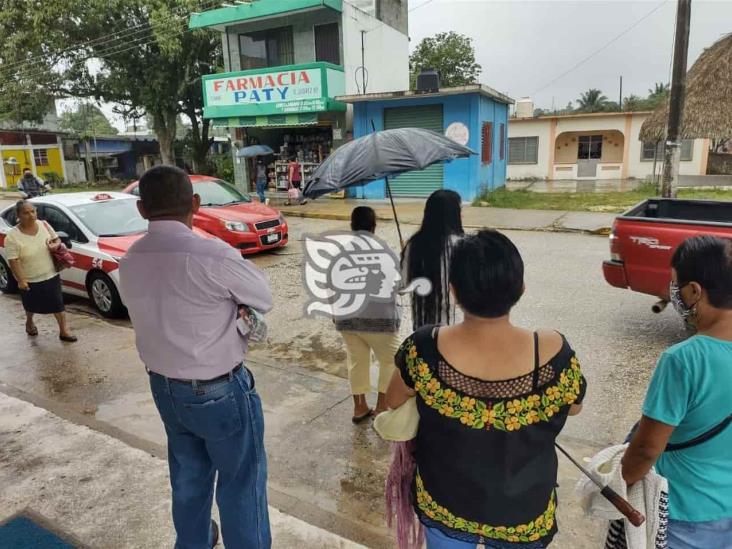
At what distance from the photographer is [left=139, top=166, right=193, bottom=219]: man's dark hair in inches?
85.0

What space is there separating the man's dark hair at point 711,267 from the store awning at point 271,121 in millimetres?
16257

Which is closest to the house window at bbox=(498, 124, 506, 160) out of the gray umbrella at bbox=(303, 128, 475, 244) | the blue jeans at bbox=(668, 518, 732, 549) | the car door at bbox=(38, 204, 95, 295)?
the car door at bbox=(38, 204, 95, 295)

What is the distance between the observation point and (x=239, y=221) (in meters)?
9.70

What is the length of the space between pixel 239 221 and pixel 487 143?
10132mm

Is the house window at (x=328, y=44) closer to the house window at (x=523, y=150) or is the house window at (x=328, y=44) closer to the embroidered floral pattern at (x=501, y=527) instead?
the house window at (x=523, y=150)

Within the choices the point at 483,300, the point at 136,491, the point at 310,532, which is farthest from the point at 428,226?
the point at 136,491

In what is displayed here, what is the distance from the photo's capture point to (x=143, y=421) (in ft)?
13.5

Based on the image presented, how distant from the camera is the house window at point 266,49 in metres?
18.3

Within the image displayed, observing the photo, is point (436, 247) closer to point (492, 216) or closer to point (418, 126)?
point (492, 216)

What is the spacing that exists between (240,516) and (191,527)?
0.93 ft

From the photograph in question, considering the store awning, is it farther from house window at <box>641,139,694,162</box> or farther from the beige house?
house window at <box>641,139,694,162</box>

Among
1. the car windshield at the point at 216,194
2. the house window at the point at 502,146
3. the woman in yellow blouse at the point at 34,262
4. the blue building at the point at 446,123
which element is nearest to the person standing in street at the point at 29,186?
the car windshield at the point at 216,194

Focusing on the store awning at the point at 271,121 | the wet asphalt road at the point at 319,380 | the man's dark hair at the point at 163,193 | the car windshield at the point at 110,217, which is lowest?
the wet asphalt road at the point at 319,380

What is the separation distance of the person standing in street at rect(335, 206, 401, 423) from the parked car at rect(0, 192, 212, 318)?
3297 millimetres
